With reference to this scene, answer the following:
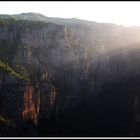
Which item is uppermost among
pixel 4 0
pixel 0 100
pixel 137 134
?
pixel 4 0

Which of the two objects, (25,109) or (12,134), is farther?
(25,109)

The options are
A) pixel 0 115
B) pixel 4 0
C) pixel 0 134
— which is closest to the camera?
pixel 4 0

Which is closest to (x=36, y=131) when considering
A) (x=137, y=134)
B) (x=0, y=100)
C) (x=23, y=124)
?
(x=23, y=124)

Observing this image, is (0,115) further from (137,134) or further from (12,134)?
(137,134)

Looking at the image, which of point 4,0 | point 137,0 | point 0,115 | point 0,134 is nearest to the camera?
point 137,0

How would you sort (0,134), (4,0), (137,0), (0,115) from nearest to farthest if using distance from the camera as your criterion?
(137,0), (4,0), (0,134), (0,115)

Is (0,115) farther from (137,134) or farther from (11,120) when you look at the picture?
(137,134)

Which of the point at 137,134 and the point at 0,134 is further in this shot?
the point at 137,134

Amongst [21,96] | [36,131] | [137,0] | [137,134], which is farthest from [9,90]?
[137,0]

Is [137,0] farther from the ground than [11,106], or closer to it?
farther from the ground
